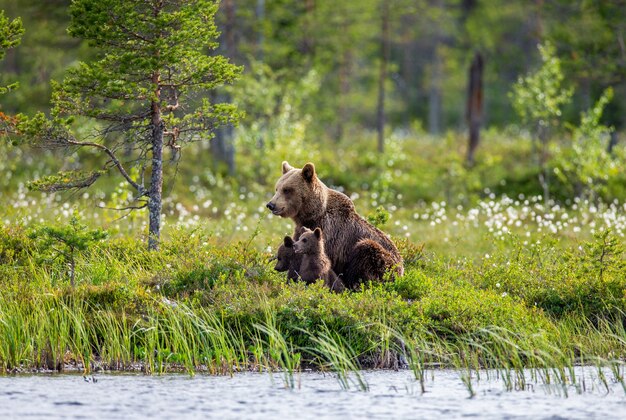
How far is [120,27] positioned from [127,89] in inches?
36.6

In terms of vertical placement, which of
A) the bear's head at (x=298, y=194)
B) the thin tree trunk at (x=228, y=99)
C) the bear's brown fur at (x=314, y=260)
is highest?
the thin tree trunk at (x=228, y=99)

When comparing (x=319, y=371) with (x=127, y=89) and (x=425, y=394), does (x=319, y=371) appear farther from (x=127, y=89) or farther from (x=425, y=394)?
(x=127, y=89)

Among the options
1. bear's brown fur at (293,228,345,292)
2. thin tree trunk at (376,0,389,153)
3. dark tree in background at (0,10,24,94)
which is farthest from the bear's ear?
thin tree trunk at (376,0,389,153)

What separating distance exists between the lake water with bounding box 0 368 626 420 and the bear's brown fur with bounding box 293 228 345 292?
1795 millimetres

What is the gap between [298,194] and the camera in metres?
11.4

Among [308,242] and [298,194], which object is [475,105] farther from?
[308,242]

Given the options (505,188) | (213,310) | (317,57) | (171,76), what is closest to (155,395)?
(213,310)

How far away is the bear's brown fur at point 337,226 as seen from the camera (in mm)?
11406

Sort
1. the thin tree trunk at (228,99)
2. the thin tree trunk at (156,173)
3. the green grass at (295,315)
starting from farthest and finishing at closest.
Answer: the thin tree trunk at (228,99)
the thin tree trunk at (156,173)
the green grass at (295,315)

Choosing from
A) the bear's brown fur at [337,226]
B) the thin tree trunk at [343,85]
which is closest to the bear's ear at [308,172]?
the bear's brown fur at [337,226]

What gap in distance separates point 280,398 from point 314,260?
9.11 ft

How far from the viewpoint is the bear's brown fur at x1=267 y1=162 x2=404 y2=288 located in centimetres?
1141

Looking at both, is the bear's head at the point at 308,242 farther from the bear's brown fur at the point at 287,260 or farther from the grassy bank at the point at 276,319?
the grassy bank at the point at 276,319

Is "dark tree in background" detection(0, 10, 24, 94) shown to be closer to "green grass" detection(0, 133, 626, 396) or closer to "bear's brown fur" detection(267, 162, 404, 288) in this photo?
"green grass" detection(0, 133, 626, 396)
